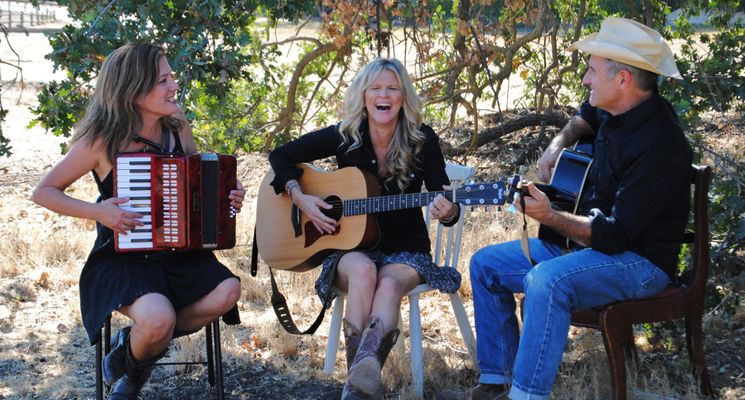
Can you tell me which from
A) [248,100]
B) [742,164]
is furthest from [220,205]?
[248,100]

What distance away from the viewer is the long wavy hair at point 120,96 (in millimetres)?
3850

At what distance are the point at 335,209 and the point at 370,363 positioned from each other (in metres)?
0.89

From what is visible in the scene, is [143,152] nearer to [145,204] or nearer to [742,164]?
[145,204]

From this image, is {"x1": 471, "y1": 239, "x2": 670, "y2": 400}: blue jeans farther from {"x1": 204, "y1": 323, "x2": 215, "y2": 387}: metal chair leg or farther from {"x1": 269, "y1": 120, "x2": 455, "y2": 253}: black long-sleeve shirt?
{"x1": 204, "y1": 323, "x2": 215, "y2": 387}: metal chair leg

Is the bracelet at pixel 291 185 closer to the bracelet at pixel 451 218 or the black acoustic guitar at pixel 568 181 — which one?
the bracelet at pixel 451 218

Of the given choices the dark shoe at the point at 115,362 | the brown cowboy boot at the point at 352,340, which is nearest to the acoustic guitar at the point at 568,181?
the brown cowboy boot at the point at 352,340

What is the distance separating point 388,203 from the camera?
4.02m

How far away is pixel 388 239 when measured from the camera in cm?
413

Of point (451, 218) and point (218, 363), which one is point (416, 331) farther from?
point (218, 363)

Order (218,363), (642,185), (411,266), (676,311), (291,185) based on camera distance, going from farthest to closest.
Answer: (291,185) < (411,266) < (218,363) < (676,311) < (642,185)

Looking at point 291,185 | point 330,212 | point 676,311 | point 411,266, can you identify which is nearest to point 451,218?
point 411,266

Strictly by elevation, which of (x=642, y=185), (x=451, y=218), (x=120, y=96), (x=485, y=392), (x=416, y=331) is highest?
(x=120, y=96)

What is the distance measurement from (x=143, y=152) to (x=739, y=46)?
328cm

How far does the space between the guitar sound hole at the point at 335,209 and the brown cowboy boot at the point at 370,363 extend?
25.1 inches
